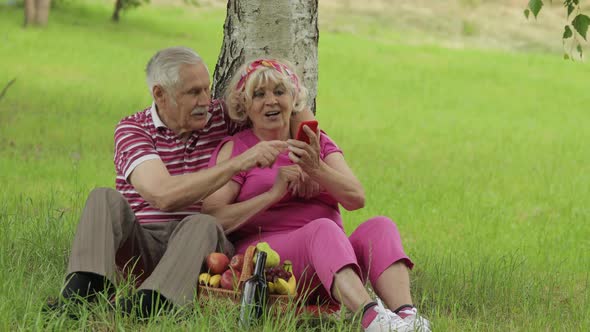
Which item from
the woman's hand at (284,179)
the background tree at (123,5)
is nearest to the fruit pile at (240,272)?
the woman's hand at (284,179)

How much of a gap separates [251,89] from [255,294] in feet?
3.67

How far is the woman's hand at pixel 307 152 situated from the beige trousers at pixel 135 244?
1.62ft

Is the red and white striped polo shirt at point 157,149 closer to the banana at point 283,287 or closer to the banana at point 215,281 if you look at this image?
the banana at point 215,281

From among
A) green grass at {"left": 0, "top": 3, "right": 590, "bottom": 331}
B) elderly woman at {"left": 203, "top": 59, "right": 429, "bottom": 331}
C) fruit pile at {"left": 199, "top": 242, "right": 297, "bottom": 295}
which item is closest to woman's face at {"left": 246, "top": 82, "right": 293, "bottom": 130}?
elderly woman at {"left": 203, "top": 59, "right": 429, "bottom": 331}

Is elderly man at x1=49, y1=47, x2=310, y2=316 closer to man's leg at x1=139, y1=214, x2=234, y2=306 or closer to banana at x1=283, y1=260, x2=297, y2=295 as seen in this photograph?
man's leg at x1=139, y1=214, x2=234, y2=306

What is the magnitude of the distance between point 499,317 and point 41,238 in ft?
Answer: 8.67

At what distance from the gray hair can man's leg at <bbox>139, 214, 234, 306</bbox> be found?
0.72 m

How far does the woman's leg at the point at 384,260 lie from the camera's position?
4.84 meters

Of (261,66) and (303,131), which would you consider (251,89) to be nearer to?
(261,66)

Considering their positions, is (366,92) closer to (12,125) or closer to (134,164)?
(12,125)

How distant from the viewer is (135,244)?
519 cm

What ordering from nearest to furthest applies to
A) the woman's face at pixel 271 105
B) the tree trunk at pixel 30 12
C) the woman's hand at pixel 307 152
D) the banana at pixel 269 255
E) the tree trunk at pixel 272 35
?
the banana at pixel 269 255 < the woman's hand at pixel 307 152 < the woman's face at pixel 271 105 < the tree trunk at pixel 272 35 < the tree trunk at pixel 30 12

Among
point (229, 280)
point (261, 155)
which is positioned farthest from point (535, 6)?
point (229, 280)

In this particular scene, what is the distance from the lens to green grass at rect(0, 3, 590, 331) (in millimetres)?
5777
